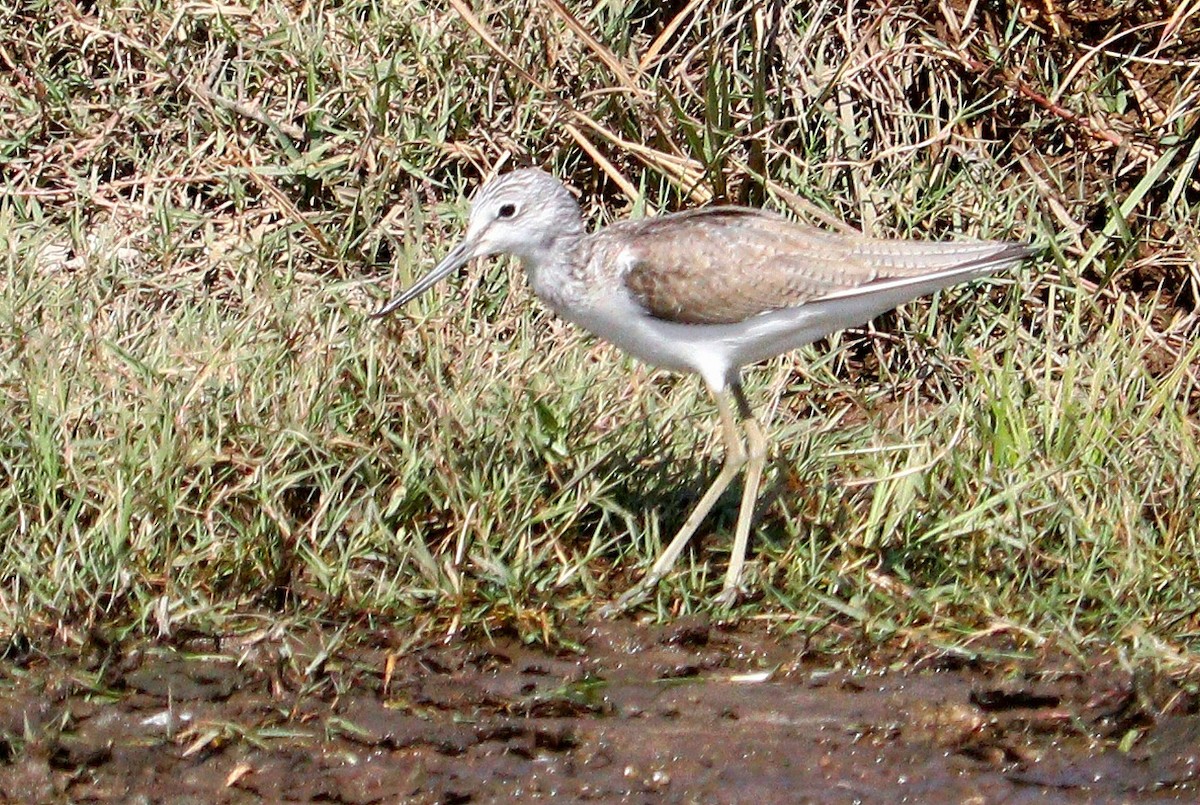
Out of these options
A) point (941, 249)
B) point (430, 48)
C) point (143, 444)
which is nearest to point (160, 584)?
point (143, 444)

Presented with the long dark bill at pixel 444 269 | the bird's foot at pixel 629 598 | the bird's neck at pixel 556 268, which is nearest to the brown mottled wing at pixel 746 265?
the bird's neck at pixel 556 268

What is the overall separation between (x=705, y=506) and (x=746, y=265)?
2.04ft

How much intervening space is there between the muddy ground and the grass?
13 cm

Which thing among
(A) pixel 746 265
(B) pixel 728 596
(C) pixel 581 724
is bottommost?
(C) pixel 581 724

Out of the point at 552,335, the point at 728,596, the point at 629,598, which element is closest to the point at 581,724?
the point at 629,598

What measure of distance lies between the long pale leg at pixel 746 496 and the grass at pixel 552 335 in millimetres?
83

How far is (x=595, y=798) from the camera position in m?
3.61

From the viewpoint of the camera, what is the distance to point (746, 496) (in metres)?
4.61

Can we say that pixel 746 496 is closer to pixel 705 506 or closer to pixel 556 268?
pixel 705 506

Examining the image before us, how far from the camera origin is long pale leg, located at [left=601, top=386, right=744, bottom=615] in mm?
4445

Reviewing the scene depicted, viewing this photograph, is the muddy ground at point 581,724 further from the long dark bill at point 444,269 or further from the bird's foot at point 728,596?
the long dark bill at point 444,269

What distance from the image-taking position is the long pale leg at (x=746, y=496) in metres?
4.50

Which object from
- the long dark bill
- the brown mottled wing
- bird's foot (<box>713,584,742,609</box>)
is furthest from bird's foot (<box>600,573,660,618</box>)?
the long dark bill

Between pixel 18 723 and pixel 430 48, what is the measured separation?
3.15 m
